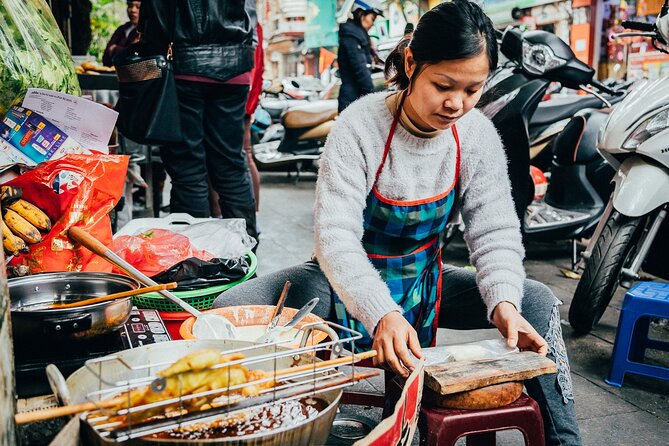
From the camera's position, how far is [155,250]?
2303 millimetres

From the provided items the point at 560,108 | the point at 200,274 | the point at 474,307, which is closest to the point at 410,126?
the point at 474,307

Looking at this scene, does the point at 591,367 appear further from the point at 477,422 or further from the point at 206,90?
the point at 206,90

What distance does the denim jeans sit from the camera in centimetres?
186

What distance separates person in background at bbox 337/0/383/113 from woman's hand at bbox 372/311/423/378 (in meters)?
5.46

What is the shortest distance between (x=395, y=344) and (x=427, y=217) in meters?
0.61

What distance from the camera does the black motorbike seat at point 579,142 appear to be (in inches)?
175

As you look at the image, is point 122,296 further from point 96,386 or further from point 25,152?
point 25,152

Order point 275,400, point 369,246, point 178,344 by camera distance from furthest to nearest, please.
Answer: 1. point 369,246
2. point 178,344
3. point 275,400

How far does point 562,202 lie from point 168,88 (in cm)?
312

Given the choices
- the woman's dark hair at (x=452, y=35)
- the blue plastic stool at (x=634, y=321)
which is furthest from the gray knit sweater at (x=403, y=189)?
the blue plastic stool at (x=634, y=321)

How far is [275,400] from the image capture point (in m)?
1.12

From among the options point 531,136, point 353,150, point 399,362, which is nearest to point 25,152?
point 353,150

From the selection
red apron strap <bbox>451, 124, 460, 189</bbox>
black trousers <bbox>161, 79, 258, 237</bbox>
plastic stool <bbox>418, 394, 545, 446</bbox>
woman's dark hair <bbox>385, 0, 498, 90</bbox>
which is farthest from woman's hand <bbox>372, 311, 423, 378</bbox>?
black trousers <bbox>161, 79, 258, 237</bbox>

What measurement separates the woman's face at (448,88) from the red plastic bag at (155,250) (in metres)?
0.98
